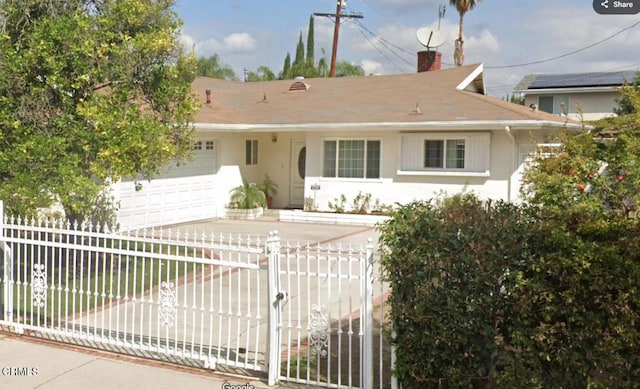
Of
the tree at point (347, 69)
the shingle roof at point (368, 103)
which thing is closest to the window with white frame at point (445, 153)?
the shingle roof at point (368, 103)

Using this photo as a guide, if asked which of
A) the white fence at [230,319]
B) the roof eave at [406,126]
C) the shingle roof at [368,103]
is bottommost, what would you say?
the white fence at [230,319]

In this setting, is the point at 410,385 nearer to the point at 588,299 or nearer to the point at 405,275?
the point at 405,275

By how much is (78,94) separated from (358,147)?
10438 mm

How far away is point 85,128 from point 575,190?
21.5 ft

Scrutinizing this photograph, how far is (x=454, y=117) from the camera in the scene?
16234 millimetres

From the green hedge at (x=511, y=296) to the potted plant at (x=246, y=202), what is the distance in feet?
44.2

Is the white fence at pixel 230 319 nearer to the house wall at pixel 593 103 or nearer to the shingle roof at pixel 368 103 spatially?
the shingle roof at pixel 368 103

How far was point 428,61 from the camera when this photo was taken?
25.2 meters

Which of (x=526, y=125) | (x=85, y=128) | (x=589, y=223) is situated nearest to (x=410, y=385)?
(x=589, y=223)

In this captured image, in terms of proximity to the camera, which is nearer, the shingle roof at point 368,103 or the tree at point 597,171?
the tree at point 597,171

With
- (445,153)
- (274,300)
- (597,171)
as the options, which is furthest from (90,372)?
(445,153)

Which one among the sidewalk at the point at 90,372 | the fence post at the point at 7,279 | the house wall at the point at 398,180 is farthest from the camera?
the house wall at the point at 398,180

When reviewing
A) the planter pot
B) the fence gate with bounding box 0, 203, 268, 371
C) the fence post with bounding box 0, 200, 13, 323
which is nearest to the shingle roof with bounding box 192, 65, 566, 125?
the planter pot

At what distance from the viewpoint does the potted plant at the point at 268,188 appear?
19859mm
